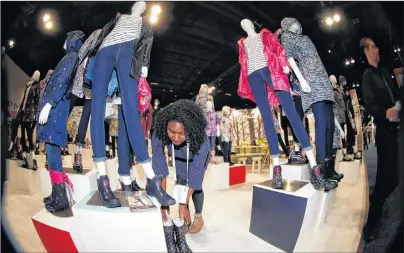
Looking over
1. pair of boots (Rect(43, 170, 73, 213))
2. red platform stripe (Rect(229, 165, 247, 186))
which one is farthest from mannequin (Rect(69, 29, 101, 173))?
red platform stripe (Rect(229, 165, 247, 186))

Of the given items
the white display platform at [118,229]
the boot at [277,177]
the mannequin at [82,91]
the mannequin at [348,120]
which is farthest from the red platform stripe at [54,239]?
the mannequin at [348,120]

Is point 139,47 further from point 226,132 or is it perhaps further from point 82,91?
point 226,132

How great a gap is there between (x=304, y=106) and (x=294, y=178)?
34cm

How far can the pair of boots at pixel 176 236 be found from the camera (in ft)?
4.04

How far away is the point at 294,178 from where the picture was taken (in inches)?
51.7

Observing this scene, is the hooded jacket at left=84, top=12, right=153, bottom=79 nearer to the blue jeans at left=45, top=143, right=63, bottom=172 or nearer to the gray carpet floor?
the blue jeans at left=45, top=143, right=63, bottom=172

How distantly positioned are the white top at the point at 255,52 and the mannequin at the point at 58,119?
2.46 feet

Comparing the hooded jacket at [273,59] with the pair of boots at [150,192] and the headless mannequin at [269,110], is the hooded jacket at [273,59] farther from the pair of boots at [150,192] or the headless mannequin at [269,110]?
the pair of boots at [150,192]

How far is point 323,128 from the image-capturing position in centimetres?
130

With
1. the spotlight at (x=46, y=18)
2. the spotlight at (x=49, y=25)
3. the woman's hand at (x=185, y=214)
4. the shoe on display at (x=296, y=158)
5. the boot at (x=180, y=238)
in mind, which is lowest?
the boot at (x=180, y=238)

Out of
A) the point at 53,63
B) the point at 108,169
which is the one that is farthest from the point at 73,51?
the point at 108,169

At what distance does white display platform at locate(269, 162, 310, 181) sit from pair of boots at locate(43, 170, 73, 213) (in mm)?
909

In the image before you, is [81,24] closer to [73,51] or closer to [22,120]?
[73,51]

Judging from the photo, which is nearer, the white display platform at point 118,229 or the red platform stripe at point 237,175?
the white display platform at point 118,229
